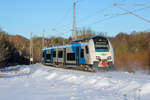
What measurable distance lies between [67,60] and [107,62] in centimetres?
604

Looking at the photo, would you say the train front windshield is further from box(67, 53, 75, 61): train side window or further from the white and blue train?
box(67, 53, 75, 61): train side window

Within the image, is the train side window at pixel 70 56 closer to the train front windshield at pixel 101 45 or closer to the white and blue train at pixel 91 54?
the white and blue train at pixel 91 54

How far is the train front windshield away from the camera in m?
20.2

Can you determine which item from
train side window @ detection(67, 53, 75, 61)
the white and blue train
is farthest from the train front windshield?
train side window @ detection(67, 53, 75, 61)

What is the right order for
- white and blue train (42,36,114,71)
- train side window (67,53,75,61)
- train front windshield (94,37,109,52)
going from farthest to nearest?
train side window (67,53,75,61), train front windshield (94,37,109,52), white and blue train (42,36,114,71)

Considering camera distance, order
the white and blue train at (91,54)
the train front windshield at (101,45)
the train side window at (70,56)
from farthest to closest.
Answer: the train side window at (70,56) → the train front windshield at (101,45) → the white and blue train at (91,54)

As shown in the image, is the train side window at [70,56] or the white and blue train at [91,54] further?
the train side window at [70,56]

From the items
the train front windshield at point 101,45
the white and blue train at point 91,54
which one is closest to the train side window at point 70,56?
the white and blue train at point 91,54

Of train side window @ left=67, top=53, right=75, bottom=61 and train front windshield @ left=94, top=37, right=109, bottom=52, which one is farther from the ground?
train front windshield @ left=94, top=37, right=109, bottom=52

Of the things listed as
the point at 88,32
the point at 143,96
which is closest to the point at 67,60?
the point at 143,96

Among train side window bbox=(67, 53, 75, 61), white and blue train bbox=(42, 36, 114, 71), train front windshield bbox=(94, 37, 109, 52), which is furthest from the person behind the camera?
train side window bbox=(67, 53, 75, 61)

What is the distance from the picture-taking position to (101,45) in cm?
2067

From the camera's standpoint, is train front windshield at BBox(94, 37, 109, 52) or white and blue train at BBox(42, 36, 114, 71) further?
train front windshield at BBox(94, 37, 109, 52)

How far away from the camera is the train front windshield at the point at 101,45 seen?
20.2m
